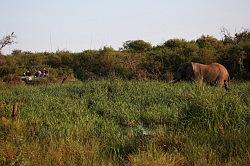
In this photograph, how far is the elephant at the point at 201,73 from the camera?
1806cm

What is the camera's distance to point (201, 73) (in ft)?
60.2

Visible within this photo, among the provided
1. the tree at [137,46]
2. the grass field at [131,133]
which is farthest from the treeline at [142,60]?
the grass field at [131,133]

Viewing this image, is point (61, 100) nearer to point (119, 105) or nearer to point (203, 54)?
point (119, 105)

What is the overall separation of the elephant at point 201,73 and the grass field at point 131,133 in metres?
5.70

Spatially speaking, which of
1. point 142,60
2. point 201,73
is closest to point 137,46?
point 142,60

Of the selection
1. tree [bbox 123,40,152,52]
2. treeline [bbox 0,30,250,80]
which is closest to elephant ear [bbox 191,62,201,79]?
treeline [bbox 0,30,250,80]

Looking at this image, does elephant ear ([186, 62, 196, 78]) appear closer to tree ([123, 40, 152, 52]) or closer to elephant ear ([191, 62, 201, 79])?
elephant ear ([191, 62, 201, 79])

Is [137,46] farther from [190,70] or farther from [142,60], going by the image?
[190,70]

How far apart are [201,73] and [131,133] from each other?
10.2 m

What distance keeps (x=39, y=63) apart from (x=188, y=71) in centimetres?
1581

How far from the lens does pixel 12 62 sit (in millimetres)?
31797

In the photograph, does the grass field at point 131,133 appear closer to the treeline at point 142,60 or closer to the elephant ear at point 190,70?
the elephant ear at point 190,70

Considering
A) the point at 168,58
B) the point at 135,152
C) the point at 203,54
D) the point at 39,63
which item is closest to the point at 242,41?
the point at 203,54

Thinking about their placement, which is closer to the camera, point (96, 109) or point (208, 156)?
point (208, 156)
